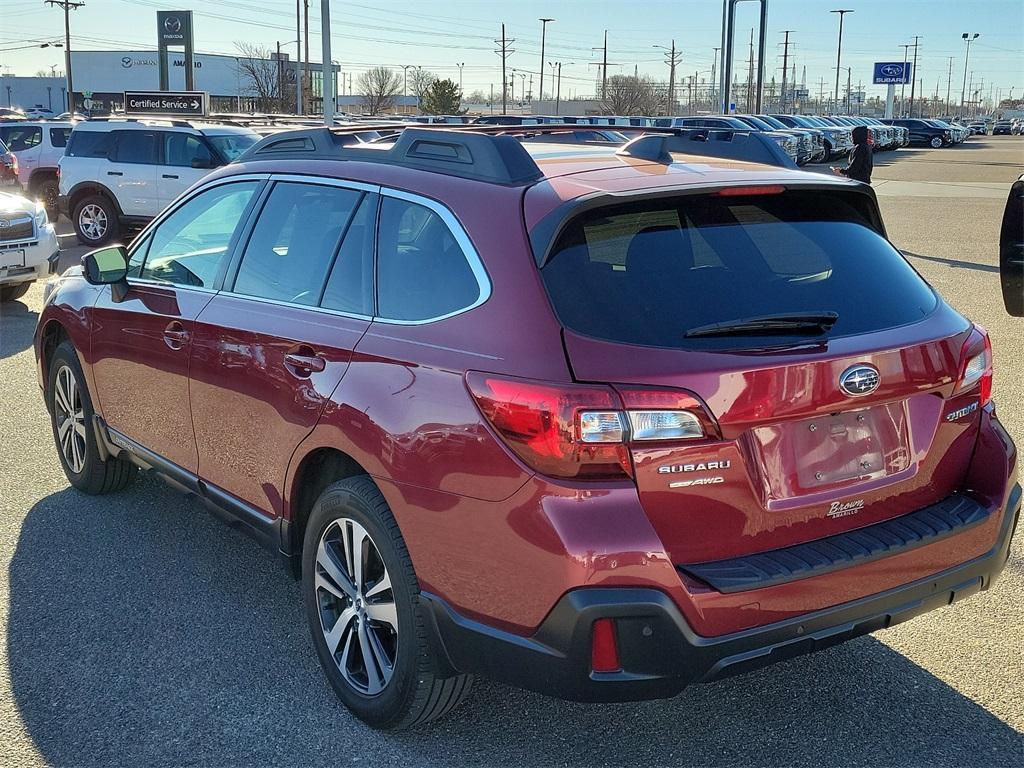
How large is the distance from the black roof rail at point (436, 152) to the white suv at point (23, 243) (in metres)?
7.90

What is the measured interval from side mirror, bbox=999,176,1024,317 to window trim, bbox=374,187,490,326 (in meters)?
3.40

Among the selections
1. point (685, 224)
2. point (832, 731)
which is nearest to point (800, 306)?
point (685, 224)

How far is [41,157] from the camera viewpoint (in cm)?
2125

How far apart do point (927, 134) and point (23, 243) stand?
203ft

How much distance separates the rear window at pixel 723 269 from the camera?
2.89 metres

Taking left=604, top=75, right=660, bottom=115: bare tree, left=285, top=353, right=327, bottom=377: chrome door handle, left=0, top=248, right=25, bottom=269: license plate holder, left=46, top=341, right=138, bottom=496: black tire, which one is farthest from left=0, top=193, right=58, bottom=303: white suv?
left=604, top=75, right=660, bottom=115: bare tree

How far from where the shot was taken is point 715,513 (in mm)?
2809

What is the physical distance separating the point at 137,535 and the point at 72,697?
1545 mm

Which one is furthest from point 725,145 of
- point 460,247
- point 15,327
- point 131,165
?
point 131,165

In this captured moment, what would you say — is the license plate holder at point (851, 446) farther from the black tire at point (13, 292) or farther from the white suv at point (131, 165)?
the white suv at point (131, 165)

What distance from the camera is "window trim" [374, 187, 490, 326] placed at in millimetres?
3043

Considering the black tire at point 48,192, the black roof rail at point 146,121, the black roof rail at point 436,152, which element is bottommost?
the black tire at point 48,192

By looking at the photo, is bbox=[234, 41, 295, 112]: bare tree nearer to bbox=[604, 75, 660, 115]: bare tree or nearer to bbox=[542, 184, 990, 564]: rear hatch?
bbox=[604, 75, 660, 115]: bare tree

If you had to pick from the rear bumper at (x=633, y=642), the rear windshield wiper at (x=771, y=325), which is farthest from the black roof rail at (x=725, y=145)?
the rear bumper at (x=633, y=642)
